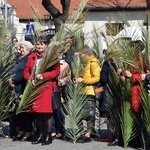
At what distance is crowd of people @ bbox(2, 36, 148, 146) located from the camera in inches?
290

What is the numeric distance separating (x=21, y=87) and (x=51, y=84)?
22.1 inches

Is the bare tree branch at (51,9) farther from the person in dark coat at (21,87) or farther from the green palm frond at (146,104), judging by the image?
the green palm frond at (146,104)

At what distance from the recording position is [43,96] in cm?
738

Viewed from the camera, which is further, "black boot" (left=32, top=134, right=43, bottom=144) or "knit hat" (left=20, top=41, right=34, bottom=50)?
"knit hat" (left=20, top=41, right=34, bottom=50)

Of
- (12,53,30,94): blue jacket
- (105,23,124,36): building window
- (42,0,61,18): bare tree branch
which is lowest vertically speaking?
(12,53,30,94): blue jacket

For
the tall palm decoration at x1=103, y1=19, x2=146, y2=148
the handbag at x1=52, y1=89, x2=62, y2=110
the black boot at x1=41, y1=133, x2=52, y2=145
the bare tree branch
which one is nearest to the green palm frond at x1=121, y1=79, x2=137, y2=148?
the tall palm decoration at x1=103, y1=19, x2=146, y2=148

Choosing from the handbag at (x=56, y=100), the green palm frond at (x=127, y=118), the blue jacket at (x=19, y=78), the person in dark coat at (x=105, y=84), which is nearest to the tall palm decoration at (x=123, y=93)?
the green palm frond at (x=127, y=118)

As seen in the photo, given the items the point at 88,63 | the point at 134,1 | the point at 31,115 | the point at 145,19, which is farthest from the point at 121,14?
the point at 134,1

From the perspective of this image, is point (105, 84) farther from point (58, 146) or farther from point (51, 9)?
point (51, 9)

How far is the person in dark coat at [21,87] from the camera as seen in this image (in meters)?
7.70

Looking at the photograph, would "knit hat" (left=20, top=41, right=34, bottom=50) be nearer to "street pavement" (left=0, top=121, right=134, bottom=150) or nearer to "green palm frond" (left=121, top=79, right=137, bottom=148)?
"street pavement" (left=0, top=121, right=134, bottom=150)

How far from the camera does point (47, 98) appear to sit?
7.38 meters

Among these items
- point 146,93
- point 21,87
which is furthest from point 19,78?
point 146,93

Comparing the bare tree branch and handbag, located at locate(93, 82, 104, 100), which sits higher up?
the bare tree branch
